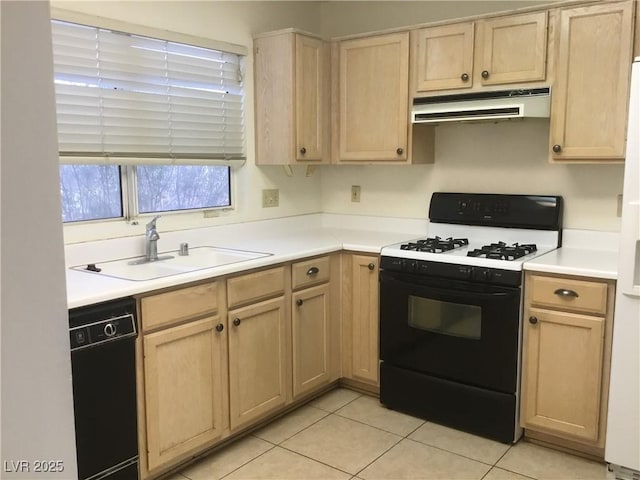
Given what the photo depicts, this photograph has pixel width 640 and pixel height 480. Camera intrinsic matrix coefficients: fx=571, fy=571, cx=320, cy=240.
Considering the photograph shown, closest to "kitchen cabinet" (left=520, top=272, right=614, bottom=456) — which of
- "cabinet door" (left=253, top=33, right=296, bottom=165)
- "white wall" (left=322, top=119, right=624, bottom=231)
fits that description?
"white wall" (left=322, top=119, right=624, bottom=231)

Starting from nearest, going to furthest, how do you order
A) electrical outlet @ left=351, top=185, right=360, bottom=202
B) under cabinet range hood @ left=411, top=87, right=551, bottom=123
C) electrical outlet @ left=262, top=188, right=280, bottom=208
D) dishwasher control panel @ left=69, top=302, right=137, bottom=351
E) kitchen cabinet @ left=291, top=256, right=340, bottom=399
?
dishwasher control panel @ left=69, top=302, right=137, bottom=351 < under cabinet range hood @ left=411, top=87, right=551, bottom=123 < kitchen cabinet @ left=291, top=256, right=340, bottom=399 < electrical outlet @ left=262, top=188, right=280, bottom=208 < electrical outlet @ left=351, top=185, right=360, bottom=202

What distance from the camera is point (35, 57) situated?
632 mm

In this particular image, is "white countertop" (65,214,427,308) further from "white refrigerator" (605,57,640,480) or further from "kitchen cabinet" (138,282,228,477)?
"white refrigerator" (605,57,640,480)

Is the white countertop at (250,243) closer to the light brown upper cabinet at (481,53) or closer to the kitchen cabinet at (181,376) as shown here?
the kitchen cabinet at (181,376)

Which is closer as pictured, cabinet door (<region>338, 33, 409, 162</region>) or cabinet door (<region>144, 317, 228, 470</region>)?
cabinet door (<region>144, 317, 228, 470</region>)

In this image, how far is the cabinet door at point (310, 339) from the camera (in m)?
3.06

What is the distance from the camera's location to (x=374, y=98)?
3.40 meters

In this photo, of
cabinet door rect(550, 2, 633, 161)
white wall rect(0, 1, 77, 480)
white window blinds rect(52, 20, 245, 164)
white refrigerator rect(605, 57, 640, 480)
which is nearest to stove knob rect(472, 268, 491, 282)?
white refrigerator rect(605, 57, 640, 480)

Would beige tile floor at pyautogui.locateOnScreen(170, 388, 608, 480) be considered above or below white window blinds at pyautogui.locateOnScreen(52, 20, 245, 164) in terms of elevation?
below

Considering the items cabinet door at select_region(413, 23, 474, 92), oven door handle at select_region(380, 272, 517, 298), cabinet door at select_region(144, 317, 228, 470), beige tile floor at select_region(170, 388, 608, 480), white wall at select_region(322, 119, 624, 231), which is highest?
cabinet door at select_region(413, 23, 474, 92)

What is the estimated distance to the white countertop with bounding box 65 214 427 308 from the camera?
2221 millimetres

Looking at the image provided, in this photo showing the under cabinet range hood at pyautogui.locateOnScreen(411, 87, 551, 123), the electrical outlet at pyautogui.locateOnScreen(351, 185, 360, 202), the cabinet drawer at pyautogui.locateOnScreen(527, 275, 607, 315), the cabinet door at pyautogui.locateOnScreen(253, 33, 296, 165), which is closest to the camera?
the cabinet drawer at pyautogui.locateOnScreen(527, 275, 607, 315)

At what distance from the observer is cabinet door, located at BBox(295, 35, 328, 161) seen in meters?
3.35

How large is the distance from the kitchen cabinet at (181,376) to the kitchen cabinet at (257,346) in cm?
7
